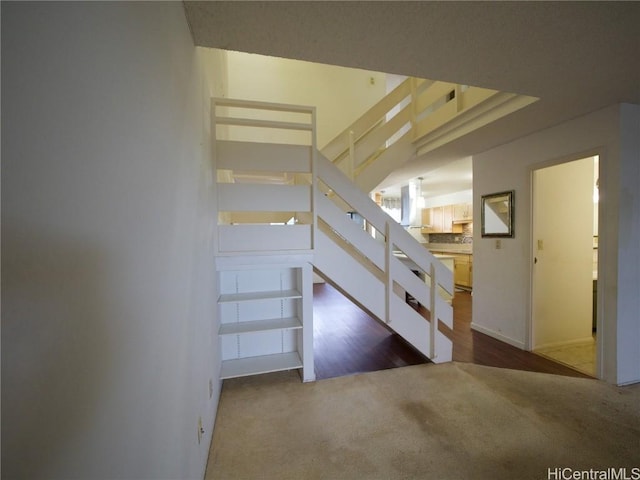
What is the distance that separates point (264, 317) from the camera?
260 centimetres

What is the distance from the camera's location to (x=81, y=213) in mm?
479

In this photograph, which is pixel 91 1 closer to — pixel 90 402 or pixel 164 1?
pixel 164 1

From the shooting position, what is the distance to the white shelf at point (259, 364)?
2.24 metres

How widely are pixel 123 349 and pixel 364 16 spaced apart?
1.63 metres

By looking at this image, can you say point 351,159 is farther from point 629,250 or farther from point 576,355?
point 576,355

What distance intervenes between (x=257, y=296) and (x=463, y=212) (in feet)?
19.2

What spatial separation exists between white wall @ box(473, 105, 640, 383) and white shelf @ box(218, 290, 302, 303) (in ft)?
8.29

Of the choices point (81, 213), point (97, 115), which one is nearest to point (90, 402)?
point (81, 213)

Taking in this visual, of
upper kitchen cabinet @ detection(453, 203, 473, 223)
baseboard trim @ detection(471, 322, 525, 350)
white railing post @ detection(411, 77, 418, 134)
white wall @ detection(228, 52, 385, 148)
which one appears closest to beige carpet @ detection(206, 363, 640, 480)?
baseboard trim @ detection(471, 322, 525, 350)

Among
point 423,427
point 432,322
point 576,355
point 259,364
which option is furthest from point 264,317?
point 576,355

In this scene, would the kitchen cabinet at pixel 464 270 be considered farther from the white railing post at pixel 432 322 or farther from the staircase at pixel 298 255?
the white railing post at pixel 432 322

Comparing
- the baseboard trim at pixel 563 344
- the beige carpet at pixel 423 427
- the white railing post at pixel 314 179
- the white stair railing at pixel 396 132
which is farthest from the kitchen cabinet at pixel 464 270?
the white railing post at pixel 314 179

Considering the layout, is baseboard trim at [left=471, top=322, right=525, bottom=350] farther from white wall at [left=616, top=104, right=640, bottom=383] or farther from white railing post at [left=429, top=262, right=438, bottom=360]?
white railing post at [left=429, top=262, right=438, bottom=360]

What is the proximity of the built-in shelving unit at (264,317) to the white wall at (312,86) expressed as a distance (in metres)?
2.74
